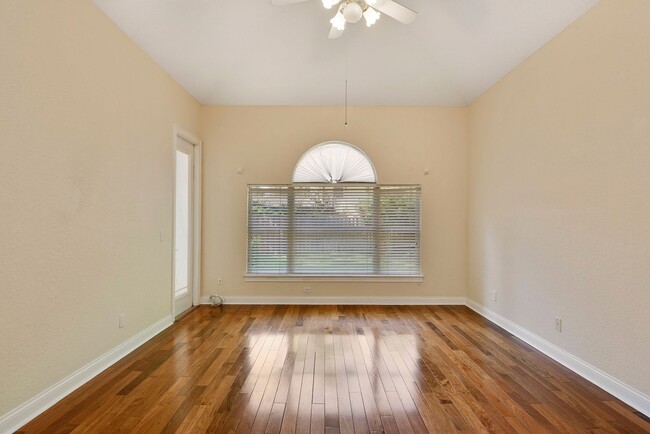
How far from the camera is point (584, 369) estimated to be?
112 inches

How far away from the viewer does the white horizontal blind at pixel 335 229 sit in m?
5.16

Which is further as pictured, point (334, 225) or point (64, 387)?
point (334, 225)

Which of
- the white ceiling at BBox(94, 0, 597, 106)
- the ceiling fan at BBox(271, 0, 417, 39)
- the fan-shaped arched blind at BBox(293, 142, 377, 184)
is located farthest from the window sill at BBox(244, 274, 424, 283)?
the ceiling fan at BBox(271, 0, 417, 39)

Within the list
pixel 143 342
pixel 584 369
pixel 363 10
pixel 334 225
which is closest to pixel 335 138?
pixel 334 225

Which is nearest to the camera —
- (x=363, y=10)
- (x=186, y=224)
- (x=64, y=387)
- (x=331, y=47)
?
(x=64, y=387)

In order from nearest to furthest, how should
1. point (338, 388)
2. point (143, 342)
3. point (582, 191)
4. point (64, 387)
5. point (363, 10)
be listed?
point (64, 387)
point (338, 388)
point (363, 10)
point (582, 191)
point (143, 342)

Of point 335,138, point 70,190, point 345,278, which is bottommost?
point 345,278

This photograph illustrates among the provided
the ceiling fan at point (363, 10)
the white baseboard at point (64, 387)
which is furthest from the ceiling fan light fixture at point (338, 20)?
the white baseboard at point (64, 387)

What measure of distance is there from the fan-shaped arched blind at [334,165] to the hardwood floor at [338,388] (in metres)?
2.19

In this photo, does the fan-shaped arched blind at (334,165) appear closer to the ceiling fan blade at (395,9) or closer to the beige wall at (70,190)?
the beige wall at (70,190)

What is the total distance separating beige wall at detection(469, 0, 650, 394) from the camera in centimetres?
244

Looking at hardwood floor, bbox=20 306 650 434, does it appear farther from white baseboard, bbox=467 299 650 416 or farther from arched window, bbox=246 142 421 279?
arched window, bbox=246 142 421 279

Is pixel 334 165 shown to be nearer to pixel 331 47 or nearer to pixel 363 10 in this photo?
pixel 331 47

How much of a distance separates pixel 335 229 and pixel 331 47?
2433mm
